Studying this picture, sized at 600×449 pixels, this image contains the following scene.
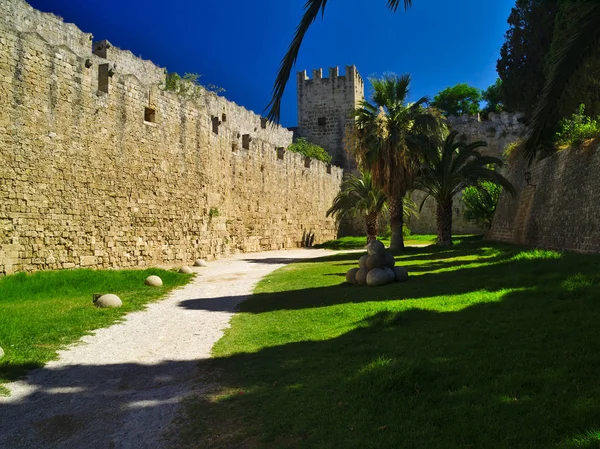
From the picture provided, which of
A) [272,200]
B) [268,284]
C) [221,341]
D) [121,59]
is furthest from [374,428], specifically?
[121,59]

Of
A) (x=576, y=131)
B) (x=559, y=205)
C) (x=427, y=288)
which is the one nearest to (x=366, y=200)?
(x=559, y=205)

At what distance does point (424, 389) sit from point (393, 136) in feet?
52.1

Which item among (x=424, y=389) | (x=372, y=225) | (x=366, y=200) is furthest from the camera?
(x=366, y=200)

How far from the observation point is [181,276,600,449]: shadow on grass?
2.79 m

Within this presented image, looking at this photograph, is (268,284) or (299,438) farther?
(268,284)

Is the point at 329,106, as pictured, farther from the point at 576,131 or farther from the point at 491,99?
the point at 576,131

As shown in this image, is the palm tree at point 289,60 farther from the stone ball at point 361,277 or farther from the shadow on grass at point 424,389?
the stone ball at point 361,277

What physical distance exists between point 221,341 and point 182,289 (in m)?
5.18

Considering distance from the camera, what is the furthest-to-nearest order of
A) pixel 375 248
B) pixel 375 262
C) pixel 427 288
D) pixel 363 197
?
pixel 363 197, pixel 375 248, pixel 375 262, pixel 427 288

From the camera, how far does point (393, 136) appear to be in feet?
60.3

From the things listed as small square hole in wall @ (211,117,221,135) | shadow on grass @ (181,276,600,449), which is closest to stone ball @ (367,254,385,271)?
shadow on grass @ (181,276,600,449)

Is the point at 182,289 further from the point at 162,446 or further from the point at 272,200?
the point at 272,200

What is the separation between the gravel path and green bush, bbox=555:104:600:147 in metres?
11.4

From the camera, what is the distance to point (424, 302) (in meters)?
7.24
